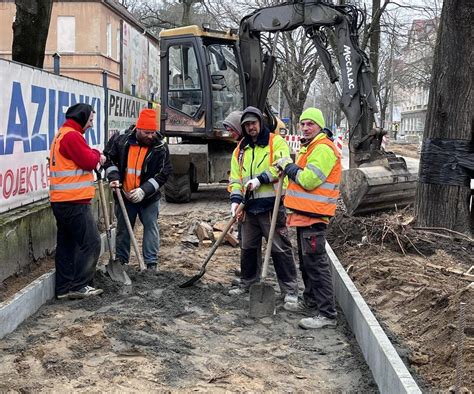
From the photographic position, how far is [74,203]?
21.0 feet

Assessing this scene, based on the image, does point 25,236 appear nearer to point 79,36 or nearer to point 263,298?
point 263,298

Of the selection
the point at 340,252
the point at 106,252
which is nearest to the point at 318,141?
the point at 340,252

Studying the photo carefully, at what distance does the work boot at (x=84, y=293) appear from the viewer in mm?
6445

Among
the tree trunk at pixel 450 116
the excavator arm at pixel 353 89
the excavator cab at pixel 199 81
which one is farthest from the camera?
the excavator cab at pixel 199 81

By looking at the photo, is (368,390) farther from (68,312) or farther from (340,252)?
(340,252)

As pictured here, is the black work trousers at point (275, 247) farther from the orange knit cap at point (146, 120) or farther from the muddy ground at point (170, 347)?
the orange knit cap at point (146, 120)

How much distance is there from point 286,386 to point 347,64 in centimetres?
775

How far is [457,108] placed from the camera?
8.73 metres

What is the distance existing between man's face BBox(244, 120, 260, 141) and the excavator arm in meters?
3.59

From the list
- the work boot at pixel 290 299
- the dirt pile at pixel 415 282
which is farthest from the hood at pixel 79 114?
the dirt pile at pixel 415 282

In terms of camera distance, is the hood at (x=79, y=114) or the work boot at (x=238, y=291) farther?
the work boot at (x=238, y=291)

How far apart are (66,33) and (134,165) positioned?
33586mm

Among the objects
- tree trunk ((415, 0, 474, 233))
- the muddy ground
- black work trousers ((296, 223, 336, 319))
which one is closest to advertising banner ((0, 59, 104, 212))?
the muddy ground

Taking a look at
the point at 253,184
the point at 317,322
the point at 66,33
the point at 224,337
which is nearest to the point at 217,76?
the point at 253,184
